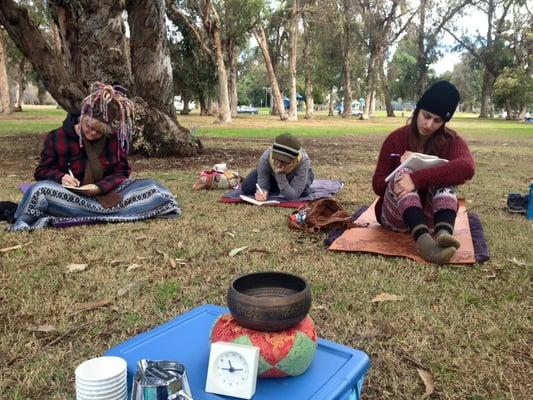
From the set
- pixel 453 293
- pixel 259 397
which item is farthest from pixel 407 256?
pixel 259 397

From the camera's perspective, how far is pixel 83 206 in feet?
16.6

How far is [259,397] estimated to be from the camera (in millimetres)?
1790

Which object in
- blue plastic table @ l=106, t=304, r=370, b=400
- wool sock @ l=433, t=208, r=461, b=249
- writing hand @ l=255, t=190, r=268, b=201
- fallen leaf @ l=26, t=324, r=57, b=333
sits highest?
wool sock @ l=433, t=208, r=461, b=249

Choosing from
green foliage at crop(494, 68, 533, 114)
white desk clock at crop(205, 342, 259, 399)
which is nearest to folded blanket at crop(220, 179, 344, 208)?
white desk clock at crop(205, 342, 259, 399)

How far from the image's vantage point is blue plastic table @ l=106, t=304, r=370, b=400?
181cm

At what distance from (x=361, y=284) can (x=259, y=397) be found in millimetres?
1814

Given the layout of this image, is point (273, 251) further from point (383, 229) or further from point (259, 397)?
point (259, 397)

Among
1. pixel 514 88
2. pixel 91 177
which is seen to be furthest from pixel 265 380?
pixel 514 88

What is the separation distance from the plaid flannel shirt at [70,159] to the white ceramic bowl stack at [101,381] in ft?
11.9

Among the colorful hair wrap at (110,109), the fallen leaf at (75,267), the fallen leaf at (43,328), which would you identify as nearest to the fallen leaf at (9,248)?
the fallen leaf at (75,267)

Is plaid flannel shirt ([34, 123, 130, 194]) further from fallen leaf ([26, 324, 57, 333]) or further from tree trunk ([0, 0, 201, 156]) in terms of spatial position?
tree trunk ([0, 0, 201, 156])

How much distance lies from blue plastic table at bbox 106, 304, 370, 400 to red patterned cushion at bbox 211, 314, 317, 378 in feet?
0.16

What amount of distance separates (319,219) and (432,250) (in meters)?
1.32

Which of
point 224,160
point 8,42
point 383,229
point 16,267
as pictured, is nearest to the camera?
point 16,267
